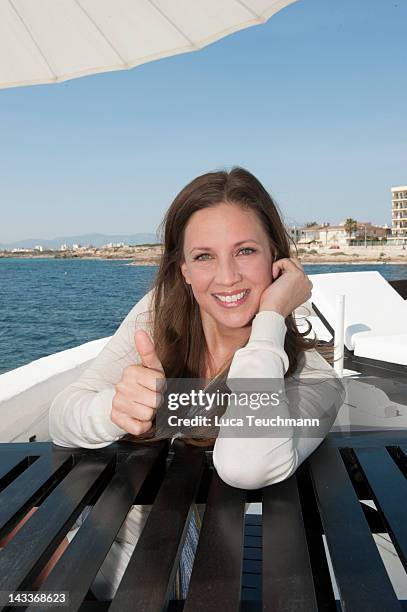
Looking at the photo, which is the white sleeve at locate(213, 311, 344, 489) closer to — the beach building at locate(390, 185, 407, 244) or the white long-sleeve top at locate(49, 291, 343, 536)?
the white long-sleeve top at locate(49, 291, 343, 536)

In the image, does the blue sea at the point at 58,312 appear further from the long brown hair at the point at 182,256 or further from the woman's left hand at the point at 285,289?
the woman's left hand at the point at 285,289

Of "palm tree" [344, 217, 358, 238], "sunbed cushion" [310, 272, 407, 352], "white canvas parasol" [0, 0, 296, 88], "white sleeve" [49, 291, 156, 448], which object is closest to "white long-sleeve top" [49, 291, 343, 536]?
"white sleeve" [49, 291, 156, 448]

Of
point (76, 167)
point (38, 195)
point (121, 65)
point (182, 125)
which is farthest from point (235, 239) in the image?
point (76, 167)

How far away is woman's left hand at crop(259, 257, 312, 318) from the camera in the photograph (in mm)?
1478

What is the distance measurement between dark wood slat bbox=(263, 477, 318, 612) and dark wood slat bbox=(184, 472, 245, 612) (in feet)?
0.13

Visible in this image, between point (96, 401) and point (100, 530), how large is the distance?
0.49 metres

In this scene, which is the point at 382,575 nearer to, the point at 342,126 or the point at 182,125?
the point at 182,125

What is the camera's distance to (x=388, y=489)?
3.16ft

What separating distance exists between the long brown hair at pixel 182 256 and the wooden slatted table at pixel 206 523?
1.39ft

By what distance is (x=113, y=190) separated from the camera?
250 feet

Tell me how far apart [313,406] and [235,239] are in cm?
53

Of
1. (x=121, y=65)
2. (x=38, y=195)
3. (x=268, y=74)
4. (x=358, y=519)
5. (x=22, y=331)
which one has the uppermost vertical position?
→ (x=268, y=74)

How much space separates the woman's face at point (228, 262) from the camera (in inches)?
61.8

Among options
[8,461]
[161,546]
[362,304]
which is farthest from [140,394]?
[362,304]
